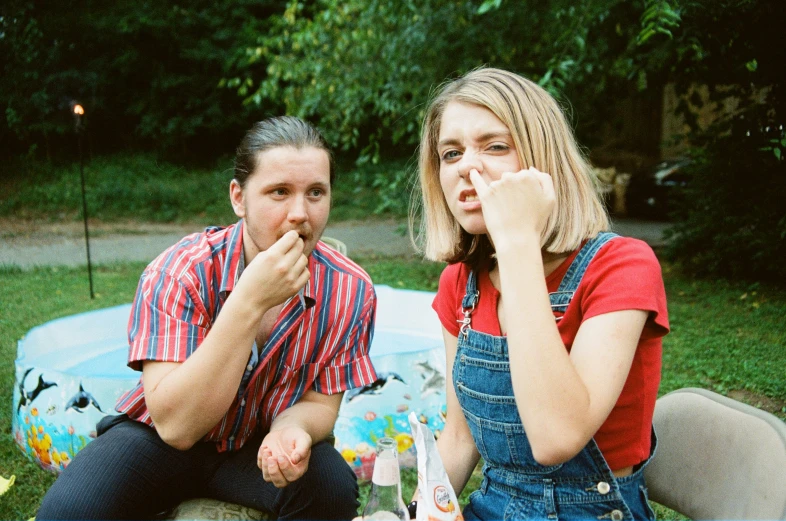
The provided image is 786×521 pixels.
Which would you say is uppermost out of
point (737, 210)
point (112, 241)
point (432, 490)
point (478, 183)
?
point (478, 183)

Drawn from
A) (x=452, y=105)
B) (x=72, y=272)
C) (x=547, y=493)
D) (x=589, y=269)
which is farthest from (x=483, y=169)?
(x=72, y=272)

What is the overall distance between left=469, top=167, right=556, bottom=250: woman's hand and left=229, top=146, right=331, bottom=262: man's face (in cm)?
65

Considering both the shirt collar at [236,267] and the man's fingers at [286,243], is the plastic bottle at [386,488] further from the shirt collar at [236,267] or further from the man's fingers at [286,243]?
the shirt collar at [236,267]

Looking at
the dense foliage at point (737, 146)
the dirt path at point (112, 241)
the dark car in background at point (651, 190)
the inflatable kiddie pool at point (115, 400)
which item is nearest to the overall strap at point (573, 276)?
the inflatable kiddie pool at point (115, 400)

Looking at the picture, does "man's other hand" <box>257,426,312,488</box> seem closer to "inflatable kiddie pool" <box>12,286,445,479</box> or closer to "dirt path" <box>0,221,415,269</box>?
"inflatable kiddie pool" <box>12,286,445,479</box>

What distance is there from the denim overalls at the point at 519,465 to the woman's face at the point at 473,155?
252 millimetres

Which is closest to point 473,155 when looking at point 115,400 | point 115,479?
point 115,479

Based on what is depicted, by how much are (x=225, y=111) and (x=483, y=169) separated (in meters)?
14.3

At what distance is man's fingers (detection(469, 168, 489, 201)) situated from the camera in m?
1.43

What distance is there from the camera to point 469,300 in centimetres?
172

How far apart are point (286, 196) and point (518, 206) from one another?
77cm

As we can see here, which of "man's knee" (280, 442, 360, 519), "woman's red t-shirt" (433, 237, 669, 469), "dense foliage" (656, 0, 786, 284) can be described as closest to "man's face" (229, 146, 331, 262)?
"man's knee" (280, 442, 360, 519)

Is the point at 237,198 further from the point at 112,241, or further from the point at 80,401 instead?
the point at 112,241

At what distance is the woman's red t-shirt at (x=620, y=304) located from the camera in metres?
1.40
